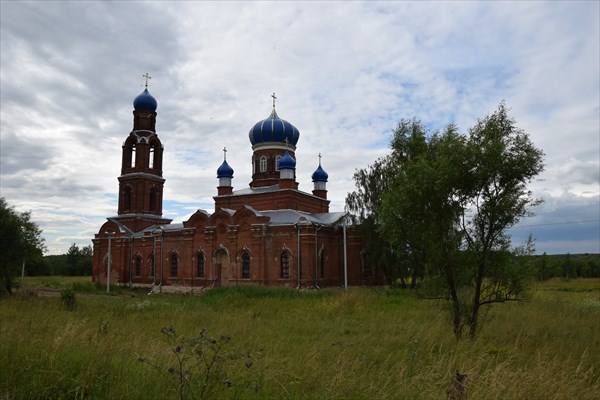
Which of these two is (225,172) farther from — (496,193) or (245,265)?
(496,193)

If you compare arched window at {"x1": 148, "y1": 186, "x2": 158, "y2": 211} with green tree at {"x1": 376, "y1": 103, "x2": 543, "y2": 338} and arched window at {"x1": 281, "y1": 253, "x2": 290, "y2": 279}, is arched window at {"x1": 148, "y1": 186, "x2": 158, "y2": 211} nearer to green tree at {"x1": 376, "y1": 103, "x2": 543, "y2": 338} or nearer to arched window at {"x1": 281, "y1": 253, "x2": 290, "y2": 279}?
arched window at {"x1": 281, "y1": 253, "x2": 290, "y2": 279}

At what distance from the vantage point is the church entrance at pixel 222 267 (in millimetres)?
29781

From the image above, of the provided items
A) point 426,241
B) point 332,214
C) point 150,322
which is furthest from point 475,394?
point 332,214

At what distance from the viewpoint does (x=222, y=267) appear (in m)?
30.1

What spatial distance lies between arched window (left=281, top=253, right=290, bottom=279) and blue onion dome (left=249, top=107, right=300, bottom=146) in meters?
10.5

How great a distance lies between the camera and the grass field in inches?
192

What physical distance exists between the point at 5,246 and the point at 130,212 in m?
18.3

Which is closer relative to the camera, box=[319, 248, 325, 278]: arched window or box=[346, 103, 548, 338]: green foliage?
box=[346, 103, 548, 338]: green foliage

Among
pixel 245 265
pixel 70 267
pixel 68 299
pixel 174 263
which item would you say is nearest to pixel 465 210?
pixel 68 299

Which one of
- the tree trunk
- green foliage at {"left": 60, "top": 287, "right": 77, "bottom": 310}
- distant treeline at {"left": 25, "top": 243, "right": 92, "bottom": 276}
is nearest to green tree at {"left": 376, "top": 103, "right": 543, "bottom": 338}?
the tree trunk

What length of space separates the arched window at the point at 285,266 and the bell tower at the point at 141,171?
15.4m

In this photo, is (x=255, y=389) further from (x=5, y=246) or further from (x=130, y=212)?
(x=130, y=212)

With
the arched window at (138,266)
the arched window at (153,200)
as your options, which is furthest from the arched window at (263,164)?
the arched window at (138,266)

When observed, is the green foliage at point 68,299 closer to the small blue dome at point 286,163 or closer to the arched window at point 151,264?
the small blue dome at point 286,163
